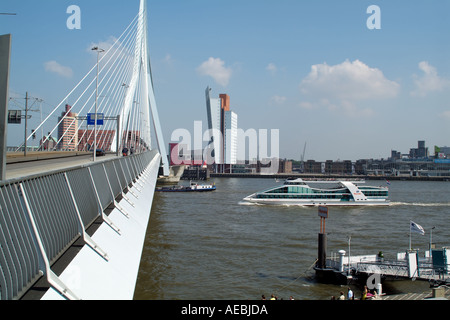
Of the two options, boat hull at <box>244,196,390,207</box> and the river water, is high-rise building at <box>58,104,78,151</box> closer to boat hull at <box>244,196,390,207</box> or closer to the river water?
the river water

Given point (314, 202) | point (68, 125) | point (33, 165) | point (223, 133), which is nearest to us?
point (33, 165)

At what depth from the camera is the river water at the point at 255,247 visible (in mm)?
11266

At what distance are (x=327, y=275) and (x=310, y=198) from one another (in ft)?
76.3

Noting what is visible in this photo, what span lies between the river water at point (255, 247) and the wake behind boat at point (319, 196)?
4.50m

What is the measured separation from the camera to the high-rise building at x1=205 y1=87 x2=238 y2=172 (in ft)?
408

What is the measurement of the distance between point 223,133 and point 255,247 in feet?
395

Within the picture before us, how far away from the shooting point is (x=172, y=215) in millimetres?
26766

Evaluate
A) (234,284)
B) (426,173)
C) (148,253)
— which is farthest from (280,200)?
(426,173)

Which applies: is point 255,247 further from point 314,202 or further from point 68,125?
point 314,202

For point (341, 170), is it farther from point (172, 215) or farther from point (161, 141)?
point (172, 215)

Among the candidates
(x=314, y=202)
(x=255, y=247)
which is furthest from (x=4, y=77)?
(x=314, y=202)

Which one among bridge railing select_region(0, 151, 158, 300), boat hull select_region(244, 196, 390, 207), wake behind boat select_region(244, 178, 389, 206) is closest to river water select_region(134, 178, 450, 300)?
boat hull select_region(244, 196, 390, 207)

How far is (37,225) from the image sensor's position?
3.54m

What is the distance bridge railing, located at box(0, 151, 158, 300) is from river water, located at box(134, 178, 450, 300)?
6019 millimetres
